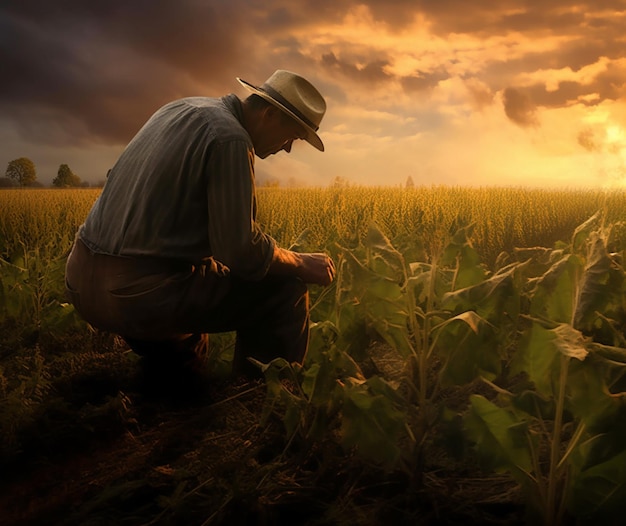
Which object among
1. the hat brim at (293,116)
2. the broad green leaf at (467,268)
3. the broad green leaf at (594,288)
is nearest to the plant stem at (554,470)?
the broad green leaf at (594,288)

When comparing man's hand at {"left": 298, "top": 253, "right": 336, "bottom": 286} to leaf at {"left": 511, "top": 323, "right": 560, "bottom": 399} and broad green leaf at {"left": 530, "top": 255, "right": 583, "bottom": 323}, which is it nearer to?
broad green leaf at {"left": 530, "top": 255, "right": 583, "bottom": 323}

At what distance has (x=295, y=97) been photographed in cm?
250

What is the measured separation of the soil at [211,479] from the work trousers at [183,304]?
0.29m

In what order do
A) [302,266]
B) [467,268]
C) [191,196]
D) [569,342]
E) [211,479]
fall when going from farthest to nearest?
[302,266] → [191,196] → [467,268] → [211,479] → [569,342]

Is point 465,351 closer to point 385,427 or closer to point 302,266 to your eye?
point 385,427

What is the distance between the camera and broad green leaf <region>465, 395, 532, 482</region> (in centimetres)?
170

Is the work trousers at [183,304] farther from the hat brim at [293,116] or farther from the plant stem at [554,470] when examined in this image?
the plant stem at [554,470]

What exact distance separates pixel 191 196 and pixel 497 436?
1384 millimetres

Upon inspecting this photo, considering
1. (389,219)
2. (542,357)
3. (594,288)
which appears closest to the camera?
(542,357)

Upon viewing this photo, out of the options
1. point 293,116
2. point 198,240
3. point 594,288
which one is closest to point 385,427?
point 594,288

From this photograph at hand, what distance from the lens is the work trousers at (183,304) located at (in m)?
2.53

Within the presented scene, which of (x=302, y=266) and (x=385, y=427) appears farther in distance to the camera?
(x=302, y=266)

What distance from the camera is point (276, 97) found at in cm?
252

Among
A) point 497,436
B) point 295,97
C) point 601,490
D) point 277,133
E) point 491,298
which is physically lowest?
point 601,490
